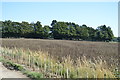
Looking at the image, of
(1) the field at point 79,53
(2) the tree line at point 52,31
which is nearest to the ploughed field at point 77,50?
(1) the field at point 79,53

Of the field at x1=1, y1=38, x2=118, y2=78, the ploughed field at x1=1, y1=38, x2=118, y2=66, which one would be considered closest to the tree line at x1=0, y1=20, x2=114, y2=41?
the ploughed field at x1=1, y1=38, x2=118, y2=66

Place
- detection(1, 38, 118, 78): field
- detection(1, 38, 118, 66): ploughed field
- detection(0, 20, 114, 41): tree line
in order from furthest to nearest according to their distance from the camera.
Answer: detection(0, 20, 114, 41): tree line, detection(1, 38, 118, 66): ploughed field, detection(1, 38, 118, 78): field

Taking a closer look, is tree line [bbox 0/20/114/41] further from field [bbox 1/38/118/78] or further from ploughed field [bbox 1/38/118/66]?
field [bbox 1/38/118/78]

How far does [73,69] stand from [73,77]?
71cm

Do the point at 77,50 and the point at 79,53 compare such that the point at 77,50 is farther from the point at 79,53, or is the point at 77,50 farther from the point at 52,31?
the point at 52,31

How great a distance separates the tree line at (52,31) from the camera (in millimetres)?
82438

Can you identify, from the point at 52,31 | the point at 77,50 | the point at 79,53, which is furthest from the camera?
the point at 52,31

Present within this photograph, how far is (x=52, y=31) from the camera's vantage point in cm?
8981

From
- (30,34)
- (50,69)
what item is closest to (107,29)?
(30,34)

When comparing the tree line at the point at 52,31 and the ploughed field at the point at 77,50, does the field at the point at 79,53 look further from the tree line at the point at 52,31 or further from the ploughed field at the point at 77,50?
the tree line at the point at 52,31

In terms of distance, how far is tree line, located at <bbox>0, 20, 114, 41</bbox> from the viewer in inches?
3246

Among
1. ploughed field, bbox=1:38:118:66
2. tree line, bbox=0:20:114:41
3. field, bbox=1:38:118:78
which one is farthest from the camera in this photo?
tree line, bbox=0:20:114:41

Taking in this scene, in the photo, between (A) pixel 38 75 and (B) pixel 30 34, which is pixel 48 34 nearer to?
(B) pixel 30 34

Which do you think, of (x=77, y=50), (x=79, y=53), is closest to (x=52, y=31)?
(x=77, y=50)
